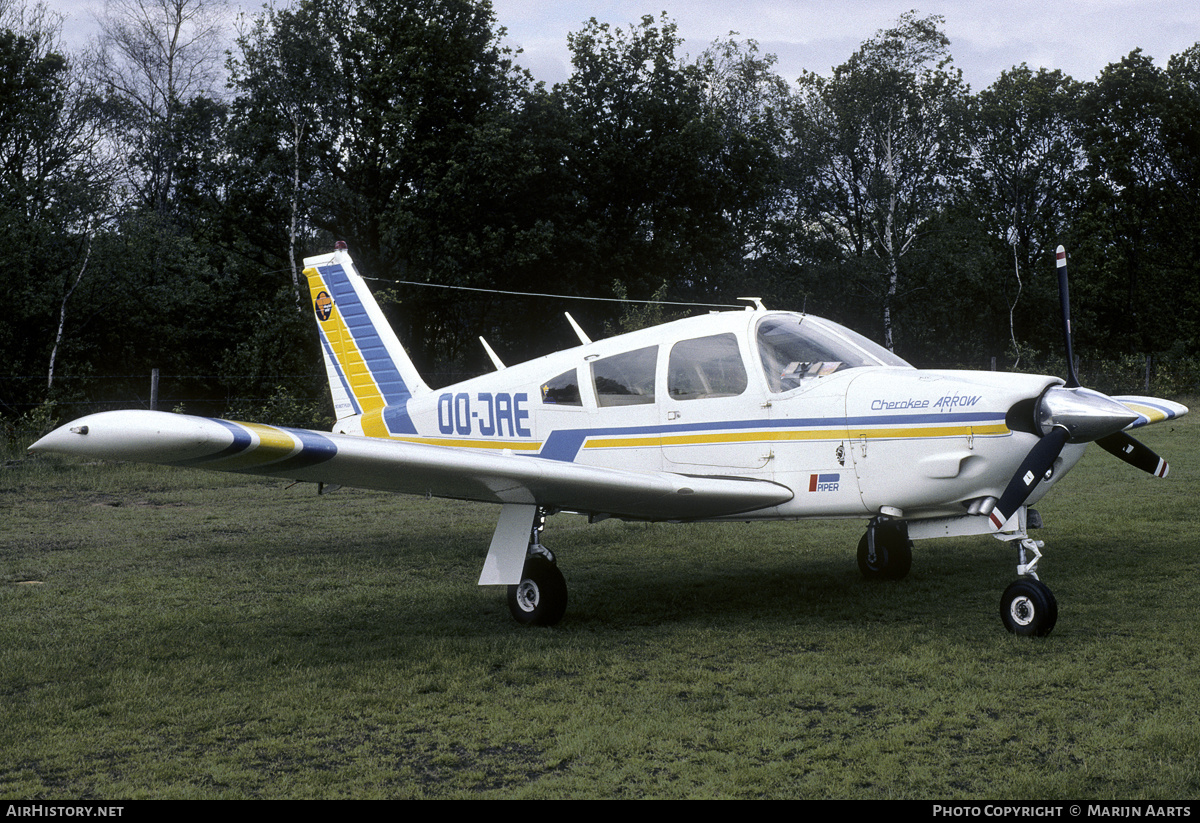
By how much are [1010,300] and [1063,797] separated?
42831 mm

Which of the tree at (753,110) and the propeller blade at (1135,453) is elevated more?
the tree at (753,110)

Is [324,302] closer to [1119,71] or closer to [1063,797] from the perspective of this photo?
[1063,797]

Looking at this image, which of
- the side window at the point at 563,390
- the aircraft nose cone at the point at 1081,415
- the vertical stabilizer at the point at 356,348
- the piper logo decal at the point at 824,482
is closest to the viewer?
the aircraft nose cone at the point at 1081,415

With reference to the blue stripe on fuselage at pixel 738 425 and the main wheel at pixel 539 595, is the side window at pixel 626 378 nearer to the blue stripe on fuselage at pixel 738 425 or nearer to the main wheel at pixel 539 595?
the blue stripe on fuselage at pixel 738 425

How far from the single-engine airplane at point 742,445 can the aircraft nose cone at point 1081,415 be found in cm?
1

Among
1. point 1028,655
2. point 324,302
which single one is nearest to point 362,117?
point 324,302

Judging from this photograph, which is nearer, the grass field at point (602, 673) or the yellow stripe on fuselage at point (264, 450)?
the grass field at point (602, 673)

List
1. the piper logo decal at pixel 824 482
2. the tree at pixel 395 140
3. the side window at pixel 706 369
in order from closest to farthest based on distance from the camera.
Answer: the piper logo decal at pixel 824 482, the side window at pixel 706 369, the tree at pixel 395 140

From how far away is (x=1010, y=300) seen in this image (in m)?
42.2

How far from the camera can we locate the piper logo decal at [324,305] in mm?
9719

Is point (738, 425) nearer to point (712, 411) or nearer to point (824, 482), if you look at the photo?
point (712, 411)

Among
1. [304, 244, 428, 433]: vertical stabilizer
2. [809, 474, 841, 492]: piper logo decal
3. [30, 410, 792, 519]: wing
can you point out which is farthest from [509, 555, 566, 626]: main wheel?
[304, 244, 428, 433]: vertical stabilizer

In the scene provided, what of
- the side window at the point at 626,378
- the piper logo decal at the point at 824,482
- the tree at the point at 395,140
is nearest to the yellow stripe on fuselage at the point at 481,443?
the side window at the point at 626,378

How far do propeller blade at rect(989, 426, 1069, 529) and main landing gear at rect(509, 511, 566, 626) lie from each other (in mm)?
2891
